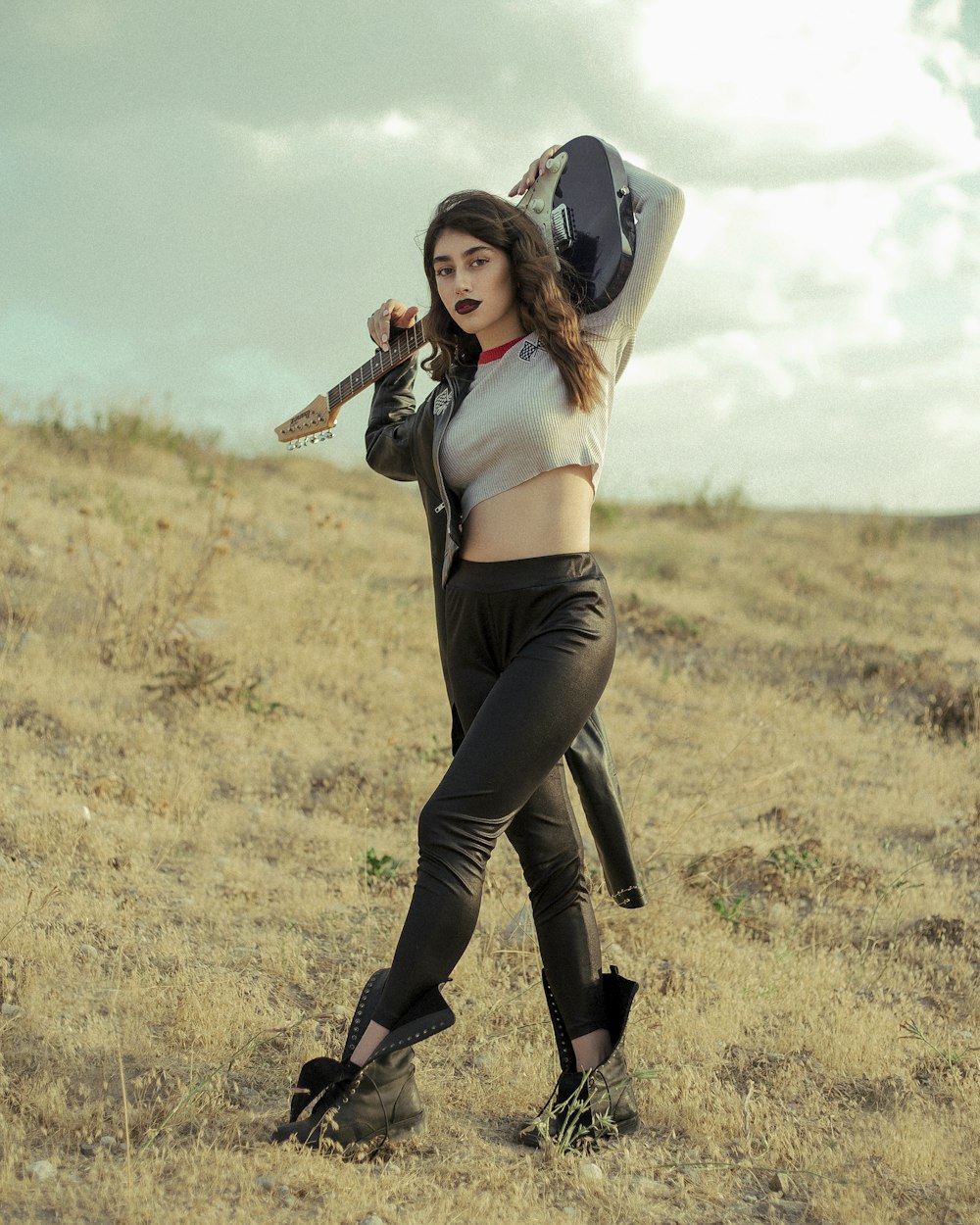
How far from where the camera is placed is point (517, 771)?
2.64m

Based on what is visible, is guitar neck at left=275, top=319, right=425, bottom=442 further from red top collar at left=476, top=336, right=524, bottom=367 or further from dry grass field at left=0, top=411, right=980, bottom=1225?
dry grass field at left=0, top=411, right=980, bottom=1225

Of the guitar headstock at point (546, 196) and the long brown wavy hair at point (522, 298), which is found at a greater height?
the guitar headstock at point (546, 196)

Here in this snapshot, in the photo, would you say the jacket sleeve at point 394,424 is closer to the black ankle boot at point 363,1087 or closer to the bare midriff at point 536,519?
the bare midriff at point 536,519

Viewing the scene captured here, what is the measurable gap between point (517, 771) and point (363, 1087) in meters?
0.84

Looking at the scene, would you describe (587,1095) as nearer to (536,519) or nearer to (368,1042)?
(368,1042)

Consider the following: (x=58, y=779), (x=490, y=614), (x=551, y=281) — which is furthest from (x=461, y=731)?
(x=58, y=779)

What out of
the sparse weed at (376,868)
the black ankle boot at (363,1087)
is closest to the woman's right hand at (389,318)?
the black ankle boot at (363,1087)

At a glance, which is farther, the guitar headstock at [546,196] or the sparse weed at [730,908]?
the sparse weed at [730,908]

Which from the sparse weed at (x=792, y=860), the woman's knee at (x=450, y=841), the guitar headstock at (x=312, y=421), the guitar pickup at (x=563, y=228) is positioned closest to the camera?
the woman's knee at (x=450, y=841)

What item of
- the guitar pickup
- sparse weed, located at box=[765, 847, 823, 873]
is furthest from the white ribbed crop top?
sparse weed, located at box=[765, 847, 823, 873]

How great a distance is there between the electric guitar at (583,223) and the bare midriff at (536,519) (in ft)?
1.63

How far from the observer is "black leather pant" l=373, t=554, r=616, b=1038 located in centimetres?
263

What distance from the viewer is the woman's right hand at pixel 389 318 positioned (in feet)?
10.9

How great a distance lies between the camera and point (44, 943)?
3.81m
